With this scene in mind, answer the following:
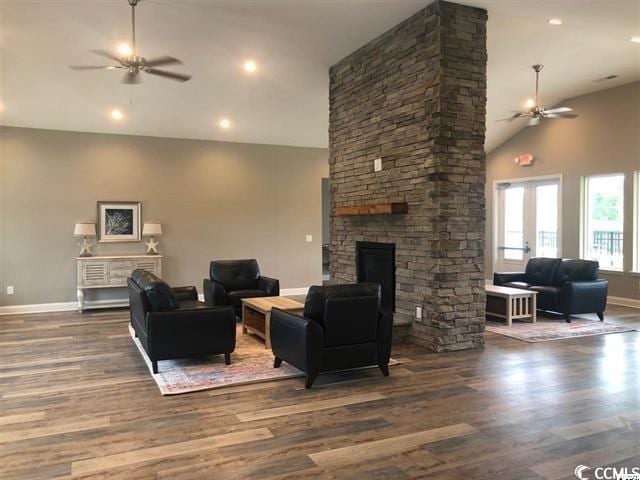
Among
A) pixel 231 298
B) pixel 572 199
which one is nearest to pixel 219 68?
pixel 231 298

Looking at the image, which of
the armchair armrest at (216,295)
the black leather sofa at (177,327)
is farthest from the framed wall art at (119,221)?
the black leather sofa at (177,327)

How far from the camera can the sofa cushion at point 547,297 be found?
23.1ft

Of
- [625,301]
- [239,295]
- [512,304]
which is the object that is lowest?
[625,301]

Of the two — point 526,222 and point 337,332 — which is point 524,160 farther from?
point 337,332

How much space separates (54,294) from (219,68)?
4.64m

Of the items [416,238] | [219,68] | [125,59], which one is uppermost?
[219,68]

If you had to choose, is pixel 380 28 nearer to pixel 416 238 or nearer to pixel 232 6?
pixel 232 6

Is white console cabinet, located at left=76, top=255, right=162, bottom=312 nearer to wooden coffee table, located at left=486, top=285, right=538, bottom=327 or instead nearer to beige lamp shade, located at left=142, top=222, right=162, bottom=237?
beige lamp shade, located at left=142, top=222, right=162, bottom=237

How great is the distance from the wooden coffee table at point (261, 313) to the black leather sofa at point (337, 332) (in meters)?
1.02

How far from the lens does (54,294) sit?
814cm

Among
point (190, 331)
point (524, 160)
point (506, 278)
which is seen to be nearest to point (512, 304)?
point (506, 278)

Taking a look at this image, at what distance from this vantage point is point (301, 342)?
13.5 ft

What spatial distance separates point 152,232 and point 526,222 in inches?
287

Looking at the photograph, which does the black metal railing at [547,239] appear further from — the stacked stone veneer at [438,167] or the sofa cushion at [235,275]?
the sofa cushion at [235,275]
